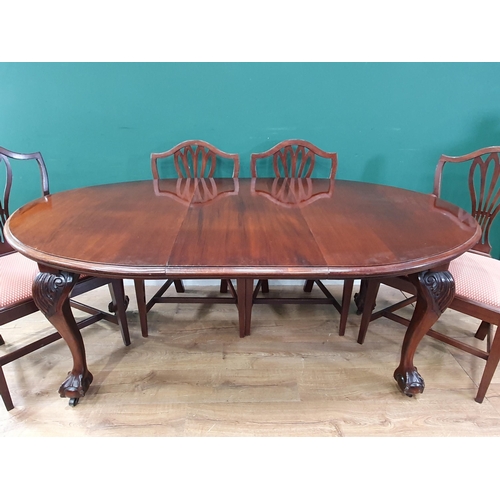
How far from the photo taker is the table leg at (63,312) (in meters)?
1.12

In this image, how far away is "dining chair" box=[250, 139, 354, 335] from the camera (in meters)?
1.77

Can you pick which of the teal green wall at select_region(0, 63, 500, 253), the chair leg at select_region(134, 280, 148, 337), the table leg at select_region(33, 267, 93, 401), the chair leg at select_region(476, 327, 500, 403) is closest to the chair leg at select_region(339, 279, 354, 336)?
the chair leg at select_region(476, 327, 500, 403)

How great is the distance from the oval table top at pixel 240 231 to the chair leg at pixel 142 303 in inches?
17.7

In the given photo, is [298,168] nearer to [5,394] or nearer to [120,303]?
[120,303]

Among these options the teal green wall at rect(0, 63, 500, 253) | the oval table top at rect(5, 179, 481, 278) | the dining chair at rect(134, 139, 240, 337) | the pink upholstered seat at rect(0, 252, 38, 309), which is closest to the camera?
the oval table top at rect(5, 179, 481, 278)

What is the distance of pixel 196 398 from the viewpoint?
4.79 ft

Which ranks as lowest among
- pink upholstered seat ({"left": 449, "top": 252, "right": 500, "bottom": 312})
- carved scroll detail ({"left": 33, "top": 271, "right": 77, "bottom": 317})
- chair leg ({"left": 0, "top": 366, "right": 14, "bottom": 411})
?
chair leg ({"left": 0, "top": 366, "right": 14, "bottom": 411})

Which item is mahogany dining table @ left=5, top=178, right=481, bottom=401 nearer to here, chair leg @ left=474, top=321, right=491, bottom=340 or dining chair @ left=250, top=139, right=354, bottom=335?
dining chair @ left=250, top=139, right=354, bottom=335

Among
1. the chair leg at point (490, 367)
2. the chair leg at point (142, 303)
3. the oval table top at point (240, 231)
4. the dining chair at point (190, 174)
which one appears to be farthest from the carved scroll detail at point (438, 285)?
the chair leg at point (142, 303)

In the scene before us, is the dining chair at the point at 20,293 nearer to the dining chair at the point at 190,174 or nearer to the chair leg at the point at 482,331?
the dining chair at the point at 190,174

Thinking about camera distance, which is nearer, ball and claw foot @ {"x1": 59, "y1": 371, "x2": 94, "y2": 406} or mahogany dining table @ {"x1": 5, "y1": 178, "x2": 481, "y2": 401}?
mahogany dining table @ {"x1": 5, "y1": 178, "x2": 481, "y2": 401}

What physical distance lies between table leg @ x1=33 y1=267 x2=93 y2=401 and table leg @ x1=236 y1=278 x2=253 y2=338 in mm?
739
